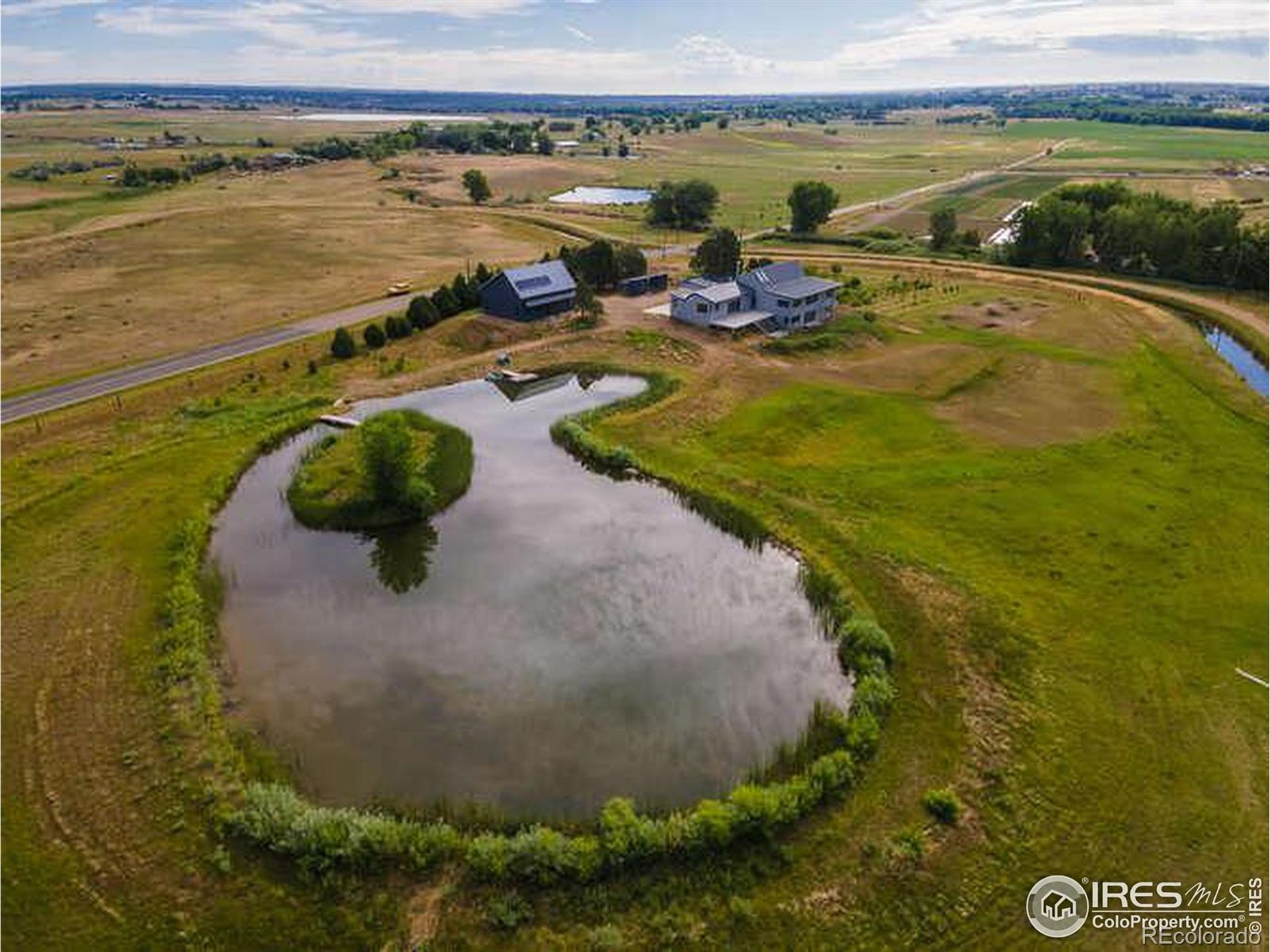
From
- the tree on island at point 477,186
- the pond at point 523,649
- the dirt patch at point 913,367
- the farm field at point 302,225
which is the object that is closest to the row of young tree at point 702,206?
the farm field at point 302,225

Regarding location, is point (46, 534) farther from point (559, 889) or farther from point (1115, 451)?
point (1115, 451)

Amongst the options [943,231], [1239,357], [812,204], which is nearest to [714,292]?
[1239,357]

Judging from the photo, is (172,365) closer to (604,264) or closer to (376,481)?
(376,481)

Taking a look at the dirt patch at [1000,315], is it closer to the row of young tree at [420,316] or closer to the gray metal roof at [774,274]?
the gray metal roof at [774,274]

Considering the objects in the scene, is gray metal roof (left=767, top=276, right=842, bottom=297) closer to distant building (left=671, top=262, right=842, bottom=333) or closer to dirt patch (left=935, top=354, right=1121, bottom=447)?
distant building (left=671, top=262, right=842, bottom=333)

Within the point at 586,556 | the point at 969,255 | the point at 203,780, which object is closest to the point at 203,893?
the point at 203,780
